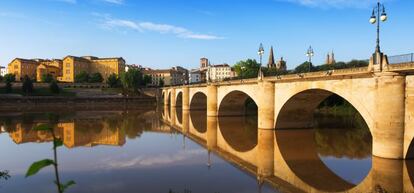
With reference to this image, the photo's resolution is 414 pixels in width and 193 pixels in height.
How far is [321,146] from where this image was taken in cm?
2391

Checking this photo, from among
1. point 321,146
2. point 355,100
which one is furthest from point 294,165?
point 321,146

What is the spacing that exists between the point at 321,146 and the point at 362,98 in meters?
5.95

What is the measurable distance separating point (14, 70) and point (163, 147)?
12713cm

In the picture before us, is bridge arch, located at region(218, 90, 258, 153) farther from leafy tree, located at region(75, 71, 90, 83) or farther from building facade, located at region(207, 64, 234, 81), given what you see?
building facade, located at region(207, 64, 234, 81)

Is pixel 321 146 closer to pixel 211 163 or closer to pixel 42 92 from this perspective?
pixel 211 163

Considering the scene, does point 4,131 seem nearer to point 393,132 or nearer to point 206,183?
point 206,183

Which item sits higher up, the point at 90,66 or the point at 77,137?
the point at 90,66

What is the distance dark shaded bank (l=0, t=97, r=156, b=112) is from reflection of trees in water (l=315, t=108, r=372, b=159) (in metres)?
55.2

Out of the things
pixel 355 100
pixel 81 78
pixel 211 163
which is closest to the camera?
pixel 211 163

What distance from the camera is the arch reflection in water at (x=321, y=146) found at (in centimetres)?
1603

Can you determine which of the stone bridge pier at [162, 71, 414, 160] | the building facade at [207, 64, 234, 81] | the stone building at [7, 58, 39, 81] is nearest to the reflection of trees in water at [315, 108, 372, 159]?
the stone bridge pier at [162, 71, 414, 160]

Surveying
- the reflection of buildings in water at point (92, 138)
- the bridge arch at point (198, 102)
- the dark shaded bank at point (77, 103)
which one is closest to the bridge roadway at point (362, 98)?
the reflection of buildings in water at point (92, 138)

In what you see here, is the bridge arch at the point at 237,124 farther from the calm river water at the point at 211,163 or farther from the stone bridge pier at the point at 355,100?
the stone bridge pier at the point at 355,100

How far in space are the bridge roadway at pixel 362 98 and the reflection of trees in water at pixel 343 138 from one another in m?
2.71
